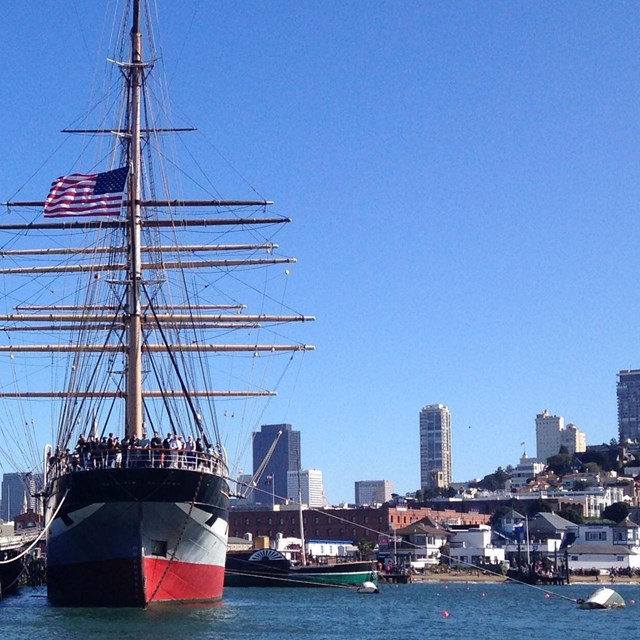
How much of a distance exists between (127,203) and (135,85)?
703 cm

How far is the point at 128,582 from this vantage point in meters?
53.3

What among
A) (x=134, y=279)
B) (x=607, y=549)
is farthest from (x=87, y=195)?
(x=607, y=549)

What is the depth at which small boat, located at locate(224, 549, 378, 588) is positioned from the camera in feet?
324

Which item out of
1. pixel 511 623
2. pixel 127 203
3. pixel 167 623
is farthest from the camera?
pixel 127 203

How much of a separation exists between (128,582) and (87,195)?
1698 cm

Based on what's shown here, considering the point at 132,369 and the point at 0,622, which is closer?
the point at 0,622

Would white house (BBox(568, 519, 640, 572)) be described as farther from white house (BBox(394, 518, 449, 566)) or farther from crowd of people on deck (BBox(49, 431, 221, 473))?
crowd of people on deck (BBox(49, 431, 221, 473))

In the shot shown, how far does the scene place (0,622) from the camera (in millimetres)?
51969

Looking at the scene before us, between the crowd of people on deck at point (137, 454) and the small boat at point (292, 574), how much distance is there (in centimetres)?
4275

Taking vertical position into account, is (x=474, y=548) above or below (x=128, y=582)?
below

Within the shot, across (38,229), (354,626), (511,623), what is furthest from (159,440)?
(38,229)

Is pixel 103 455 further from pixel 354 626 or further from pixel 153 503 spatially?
pixel 354 626

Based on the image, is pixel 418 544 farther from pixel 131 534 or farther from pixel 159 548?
pixel 131 534

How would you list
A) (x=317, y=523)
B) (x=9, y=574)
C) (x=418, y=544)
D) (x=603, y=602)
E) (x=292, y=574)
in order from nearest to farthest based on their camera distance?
1. (x=603, y=602)
2. (x=9, y=574)
3. (x=292, y=574)
4. (x=418, y=544)
5. (x=317, y=523)
